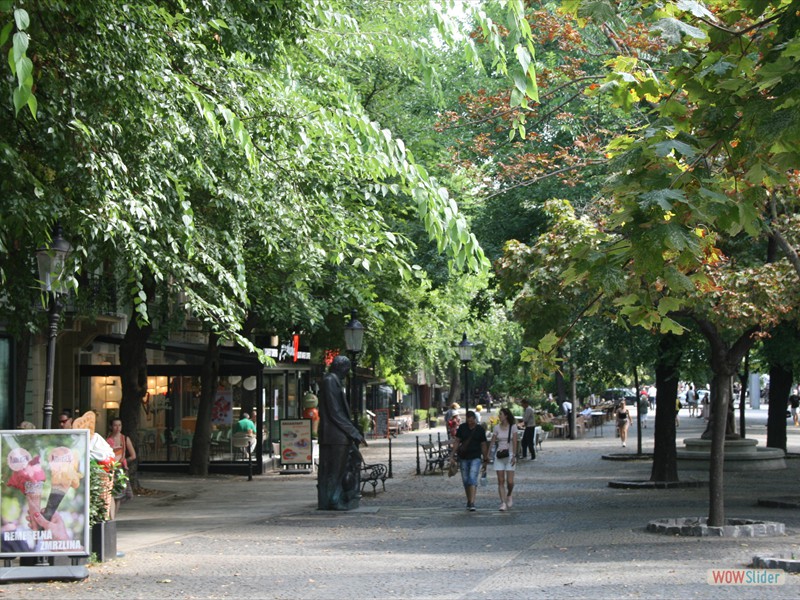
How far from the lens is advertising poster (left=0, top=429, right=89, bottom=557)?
12.0m

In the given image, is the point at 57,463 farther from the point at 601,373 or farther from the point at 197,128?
the point at 601,373

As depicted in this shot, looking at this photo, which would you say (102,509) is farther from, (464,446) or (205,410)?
(205,410)

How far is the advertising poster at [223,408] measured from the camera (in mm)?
31344

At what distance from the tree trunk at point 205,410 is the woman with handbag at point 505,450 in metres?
10.9

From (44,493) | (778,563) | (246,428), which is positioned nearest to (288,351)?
(246,428)

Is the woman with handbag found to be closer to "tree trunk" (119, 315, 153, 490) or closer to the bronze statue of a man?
the bronze statue of a man

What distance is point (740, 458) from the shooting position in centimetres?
2944

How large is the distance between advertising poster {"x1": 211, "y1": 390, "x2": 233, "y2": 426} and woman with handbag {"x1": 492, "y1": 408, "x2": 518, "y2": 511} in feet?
43.2

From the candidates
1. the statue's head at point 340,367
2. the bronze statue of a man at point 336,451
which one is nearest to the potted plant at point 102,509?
the bronze statue of a man at point 336,451

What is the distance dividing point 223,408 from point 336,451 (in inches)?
470

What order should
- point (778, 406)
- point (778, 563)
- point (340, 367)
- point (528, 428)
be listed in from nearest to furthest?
1. point (778, 563)
2. point (340, 367)
3. point (778, 406)
4. point (528, 428)

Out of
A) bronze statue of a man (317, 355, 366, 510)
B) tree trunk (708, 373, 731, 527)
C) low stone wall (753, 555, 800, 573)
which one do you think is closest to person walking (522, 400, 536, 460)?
bronze statue of a man (317, 355, 366, 510)

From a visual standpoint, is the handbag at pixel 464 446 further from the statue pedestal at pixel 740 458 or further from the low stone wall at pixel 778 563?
the statue pedestal at pixel 740 458

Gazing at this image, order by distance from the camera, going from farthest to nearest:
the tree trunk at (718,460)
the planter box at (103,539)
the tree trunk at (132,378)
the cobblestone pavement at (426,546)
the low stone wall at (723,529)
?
1. the tree trunk at (132,378)
2. the tree trunk at (718,460)
3. the low stone wall at (723,529)
4. the planter box at (103,539)
5. the cobblestone pavement at (426,546)
